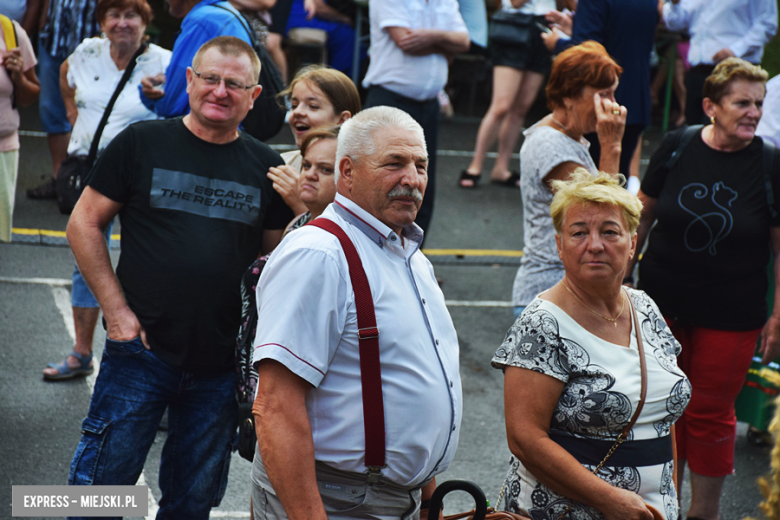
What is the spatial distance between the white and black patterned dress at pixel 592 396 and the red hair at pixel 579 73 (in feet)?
5.21

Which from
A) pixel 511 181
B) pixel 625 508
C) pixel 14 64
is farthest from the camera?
pixel 511 181

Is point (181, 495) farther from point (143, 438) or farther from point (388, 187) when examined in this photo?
point (388, 187)

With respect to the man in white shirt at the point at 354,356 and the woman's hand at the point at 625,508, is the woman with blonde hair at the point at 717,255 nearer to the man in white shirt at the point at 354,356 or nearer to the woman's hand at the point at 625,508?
the woman's hand at the point at 625,508

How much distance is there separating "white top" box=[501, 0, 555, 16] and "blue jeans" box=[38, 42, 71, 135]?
4.57 meters

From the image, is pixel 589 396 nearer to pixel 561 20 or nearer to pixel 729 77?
pixel 729 77

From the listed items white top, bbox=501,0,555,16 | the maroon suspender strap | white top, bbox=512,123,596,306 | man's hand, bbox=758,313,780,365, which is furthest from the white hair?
white top, bbox=501,0,555,16

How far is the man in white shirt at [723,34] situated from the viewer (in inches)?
313

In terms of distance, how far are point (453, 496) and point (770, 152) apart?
92.0 inches

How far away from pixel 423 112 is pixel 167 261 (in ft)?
12.1

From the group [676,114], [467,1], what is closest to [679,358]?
[467,1]

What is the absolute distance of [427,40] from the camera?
6.32 meters

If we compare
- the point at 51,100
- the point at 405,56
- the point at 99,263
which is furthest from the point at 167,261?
the point at 51,100

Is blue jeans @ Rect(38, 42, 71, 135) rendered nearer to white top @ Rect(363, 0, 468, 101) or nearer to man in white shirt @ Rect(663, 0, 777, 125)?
white top @ Rect(363, 0, 468, 101)

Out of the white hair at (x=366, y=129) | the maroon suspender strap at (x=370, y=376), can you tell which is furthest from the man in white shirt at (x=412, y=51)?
the maroon suspender strap at (x=370, y=376)
